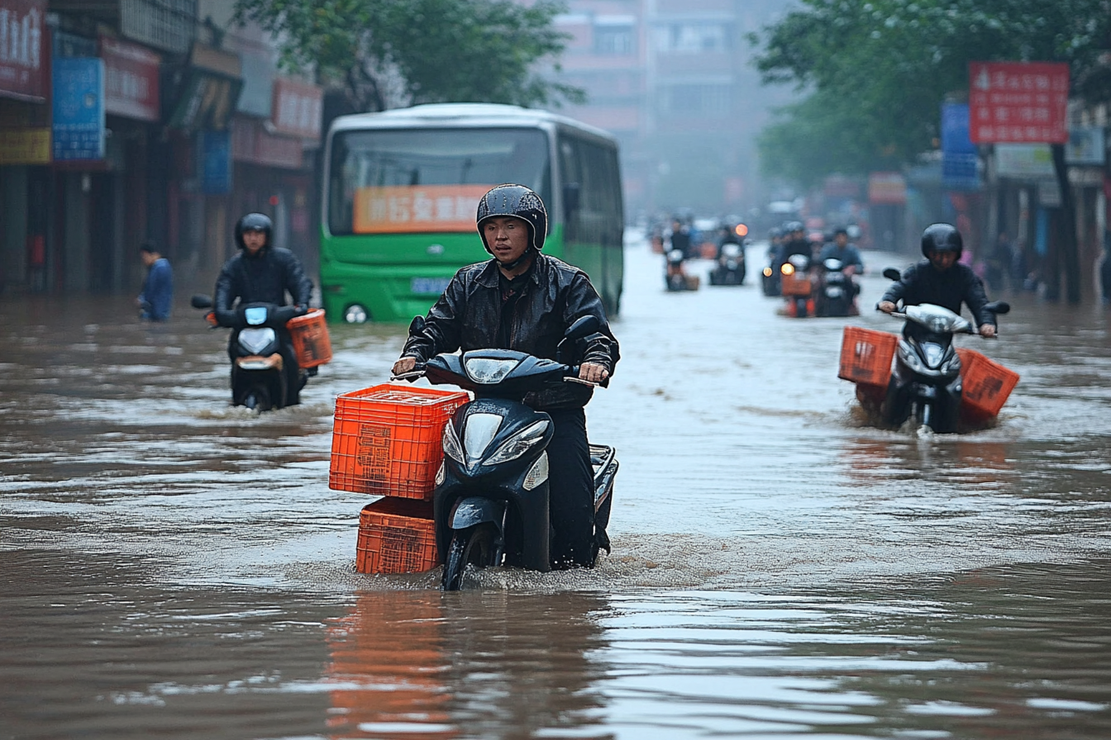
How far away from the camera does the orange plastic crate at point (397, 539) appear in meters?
6.24

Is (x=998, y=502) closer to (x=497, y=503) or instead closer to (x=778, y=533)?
(x=778, y=533)

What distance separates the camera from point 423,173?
2392cm

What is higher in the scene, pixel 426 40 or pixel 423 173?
pixel 426 40

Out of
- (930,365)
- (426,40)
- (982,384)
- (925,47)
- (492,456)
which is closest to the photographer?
(492,456)

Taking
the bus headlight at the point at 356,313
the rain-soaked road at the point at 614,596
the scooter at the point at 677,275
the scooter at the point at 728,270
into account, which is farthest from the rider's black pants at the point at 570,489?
the scooter at the point at 728,270

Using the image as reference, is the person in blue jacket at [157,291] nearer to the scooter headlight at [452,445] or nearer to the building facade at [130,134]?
the building facade at [130,134]

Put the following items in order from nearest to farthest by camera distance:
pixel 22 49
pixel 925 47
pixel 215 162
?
pixel 22 49
pixel 925 47
pixel 215 162

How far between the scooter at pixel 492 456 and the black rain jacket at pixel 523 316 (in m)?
0.13

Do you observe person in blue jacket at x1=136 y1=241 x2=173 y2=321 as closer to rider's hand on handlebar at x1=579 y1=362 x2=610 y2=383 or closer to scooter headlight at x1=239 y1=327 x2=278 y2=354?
scooter headlight at x1=239 y1=327 x2=278 y2=354

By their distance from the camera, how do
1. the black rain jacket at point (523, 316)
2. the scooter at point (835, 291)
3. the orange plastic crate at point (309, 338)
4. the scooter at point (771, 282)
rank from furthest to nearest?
the scooter at point (771, 282) → the scooter at point (835, 291) → the orange plastic crate at point (309, 338) → the black rain jacket at point (523, 316)

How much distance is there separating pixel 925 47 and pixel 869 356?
23044mm

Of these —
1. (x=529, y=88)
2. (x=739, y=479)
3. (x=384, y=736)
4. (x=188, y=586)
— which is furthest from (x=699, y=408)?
(x=529, y=88)

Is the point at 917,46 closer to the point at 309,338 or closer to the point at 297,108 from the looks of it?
the point at 297,108

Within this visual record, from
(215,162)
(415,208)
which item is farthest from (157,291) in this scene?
(215,162)
